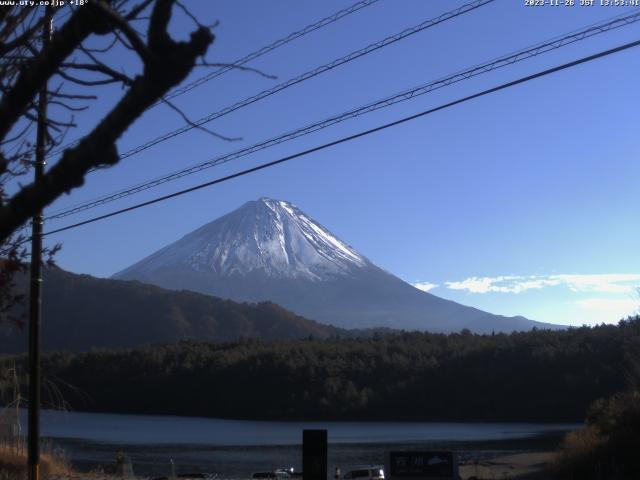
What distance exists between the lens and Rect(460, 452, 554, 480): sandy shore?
27.6 metres

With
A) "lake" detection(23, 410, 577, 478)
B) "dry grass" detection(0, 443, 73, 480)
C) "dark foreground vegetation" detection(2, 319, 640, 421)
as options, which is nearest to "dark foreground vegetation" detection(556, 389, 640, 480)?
"lake" detection(23, 410, 577, 478)

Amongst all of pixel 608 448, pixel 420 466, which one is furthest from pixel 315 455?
pixel 608 448

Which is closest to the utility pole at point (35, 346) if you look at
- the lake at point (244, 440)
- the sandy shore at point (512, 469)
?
the sandy shore at point (512, 469)

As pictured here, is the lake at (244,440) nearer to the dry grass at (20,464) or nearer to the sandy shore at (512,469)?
the sandy shore at (512,469)

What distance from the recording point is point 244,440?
5519cm

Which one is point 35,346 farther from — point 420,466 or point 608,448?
point 608,448

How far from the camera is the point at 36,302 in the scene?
14039mm

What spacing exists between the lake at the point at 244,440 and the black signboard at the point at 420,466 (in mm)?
19908

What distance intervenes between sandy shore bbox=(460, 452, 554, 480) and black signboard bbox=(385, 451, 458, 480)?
13.8 m

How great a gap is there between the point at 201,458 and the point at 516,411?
35160 millimetres

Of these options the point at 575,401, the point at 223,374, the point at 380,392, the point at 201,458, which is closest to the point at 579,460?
the point at 201,458

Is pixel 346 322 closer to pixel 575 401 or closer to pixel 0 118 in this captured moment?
pixel 575 401

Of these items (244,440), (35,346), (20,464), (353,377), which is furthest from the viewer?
(353,377)

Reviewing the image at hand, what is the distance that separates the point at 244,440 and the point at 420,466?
43.9m
